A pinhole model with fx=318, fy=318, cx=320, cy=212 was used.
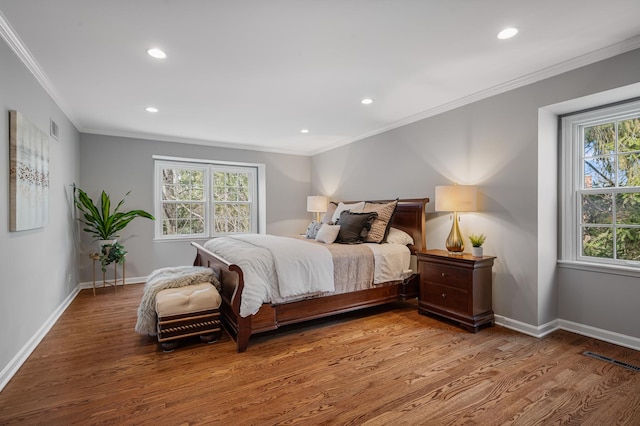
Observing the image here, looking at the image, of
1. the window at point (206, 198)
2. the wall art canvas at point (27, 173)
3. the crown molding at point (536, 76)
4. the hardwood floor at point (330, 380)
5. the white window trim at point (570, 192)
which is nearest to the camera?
the hardwood floor at point (330, 380)

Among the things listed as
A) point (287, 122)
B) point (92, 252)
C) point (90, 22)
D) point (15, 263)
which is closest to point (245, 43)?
point (90, 22)

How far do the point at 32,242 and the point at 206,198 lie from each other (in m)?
3.19

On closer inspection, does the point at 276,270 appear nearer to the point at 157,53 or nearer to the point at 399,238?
the point at 399,238

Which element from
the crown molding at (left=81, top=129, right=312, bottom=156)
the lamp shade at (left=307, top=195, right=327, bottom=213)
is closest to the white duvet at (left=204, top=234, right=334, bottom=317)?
the lamp shade at (left=307, top=195, right=327, bottom=213)

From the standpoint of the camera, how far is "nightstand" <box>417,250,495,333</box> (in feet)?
9.96

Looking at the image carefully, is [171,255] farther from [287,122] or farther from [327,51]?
[327,51]

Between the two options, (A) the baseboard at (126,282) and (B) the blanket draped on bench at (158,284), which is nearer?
(B) the blanket draped on bench at (158,284)

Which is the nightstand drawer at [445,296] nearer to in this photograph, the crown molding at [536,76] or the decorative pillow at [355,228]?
the decorative pillow at [355,228]

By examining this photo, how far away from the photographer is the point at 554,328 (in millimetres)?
3076

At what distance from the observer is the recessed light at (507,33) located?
7.29 feet

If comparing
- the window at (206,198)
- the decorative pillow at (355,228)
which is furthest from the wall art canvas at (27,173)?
Result: the decorative pillow at (355,228)

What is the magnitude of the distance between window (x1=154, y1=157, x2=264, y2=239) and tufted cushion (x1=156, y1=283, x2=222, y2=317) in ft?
9.62

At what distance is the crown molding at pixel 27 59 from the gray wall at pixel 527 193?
13.1 ft

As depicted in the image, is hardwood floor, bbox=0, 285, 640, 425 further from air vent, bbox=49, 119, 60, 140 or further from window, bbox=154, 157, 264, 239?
window, bbox=154, 157, 264, 239
